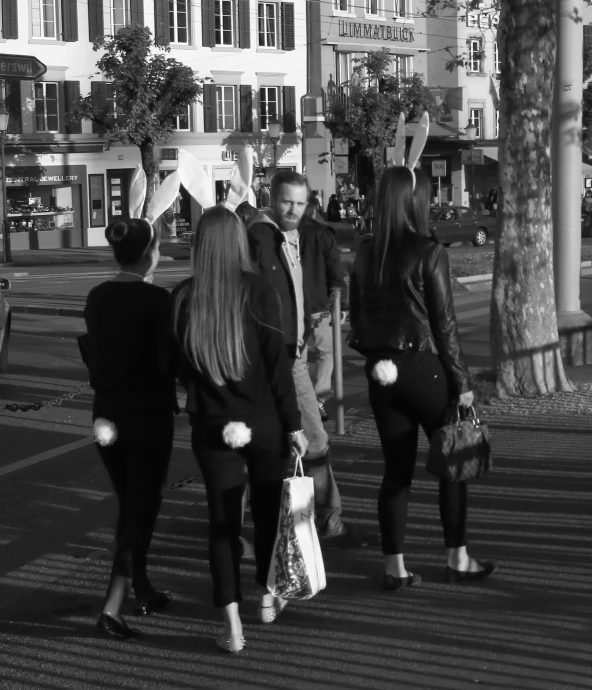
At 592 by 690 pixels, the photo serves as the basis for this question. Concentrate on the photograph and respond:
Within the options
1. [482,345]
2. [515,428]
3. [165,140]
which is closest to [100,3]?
[165,140]

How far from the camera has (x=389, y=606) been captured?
4.92 m

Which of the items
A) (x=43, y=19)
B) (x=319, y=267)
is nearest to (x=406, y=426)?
(x=319, y=267)

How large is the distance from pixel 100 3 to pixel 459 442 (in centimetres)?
3922

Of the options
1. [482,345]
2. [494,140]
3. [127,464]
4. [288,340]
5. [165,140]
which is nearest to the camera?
[127,464]

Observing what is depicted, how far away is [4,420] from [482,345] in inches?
238

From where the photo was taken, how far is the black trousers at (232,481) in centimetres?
439

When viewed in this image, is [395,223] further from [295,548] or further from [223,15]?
[223,15]

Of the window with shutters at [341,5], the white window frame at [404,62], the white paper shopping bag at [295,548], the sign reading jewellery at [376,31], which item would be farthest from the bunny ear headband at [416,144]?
the white window frame at [404,62]

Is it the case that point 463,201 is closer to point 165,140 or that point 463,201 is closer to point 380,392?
point 165,140

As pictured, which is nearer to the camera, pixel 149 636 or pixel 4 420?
pixel 149 636

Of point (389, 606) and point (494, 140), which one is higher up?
point (494, 140)

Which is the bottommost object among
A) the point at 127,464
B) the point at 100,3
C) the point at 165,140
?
the point at 127,464

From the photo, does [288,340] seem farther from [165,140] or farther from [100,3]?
[100,3]

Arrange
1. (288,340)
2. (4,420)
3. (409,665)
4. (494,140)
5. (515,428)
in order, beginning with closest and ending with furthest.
→ (409,665), (288,340), (515,428), (4,420), (494,140)
